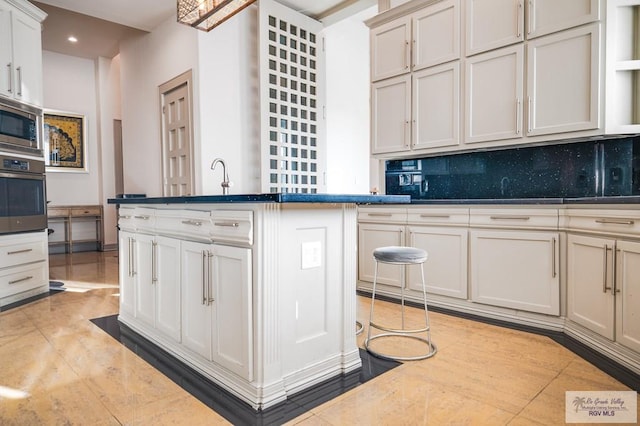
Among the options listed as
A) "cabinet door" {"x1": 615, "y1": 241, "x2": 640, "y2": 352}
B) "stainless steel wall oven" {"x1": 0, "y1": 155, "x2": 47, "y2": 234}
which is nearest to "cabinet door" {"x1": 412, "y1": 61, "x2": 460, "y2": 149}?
"cabinet door" {"x1": 615, "y1": 241, "x2": 640, "y2": 352}

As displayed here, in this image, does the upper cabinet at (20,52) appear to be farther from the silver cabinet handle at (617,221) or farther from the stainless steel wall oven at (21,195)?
the silver cabinet handle at (617,221)

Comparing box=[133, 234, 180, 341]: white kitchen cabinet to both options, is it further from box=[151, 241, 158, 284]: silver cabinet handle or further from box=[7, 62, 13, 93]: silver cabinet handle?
box=[7, 62, 13, 93]: silver cabinet handle

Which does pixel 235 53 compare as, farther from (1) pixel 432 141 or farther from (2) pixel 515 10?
(2) pixel 515 10

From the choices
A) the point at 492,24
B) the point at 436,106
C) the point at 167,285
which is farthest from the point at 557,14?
the point at 167,285

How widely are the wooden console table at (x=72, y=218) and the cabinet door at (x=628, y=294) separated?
758cm

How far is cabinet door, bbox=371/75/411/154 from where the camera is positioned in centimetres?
370

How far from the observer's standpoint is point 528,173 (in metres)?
3.23

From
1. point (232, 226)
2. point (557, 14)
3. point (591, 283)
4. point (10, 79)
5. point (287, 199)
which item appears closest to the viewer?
point (287, 199)

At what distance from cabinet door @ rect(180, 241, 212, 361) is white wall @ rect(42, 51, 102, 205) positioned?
6.18 meters

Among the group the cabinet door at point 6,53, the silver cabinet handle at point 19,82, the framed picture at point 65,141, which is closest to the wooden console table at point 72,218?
the framed picture at point 65,141

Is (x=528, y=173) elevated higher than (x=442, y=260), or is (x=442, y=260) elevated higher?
(x=528, y=173)

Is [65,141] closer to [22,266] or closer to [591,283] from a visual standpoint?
[22,266]

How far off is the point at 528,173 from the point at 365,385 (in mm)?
2329

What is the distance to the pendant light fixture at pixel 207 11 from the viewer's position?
2518 millimetres
